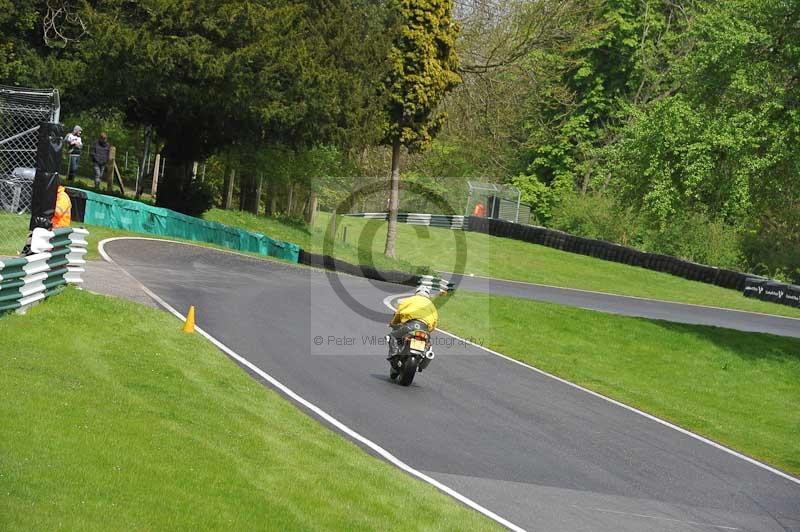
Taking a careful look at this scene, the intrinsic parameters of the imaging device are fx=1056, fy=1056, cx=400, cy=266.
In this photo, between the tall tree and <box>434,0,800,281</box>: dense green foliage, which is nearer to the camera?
<box>434,0,800,281</box>: dense green foliage

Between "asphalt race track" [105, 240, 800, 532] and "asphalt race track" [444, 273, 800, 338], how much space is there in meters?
16.9

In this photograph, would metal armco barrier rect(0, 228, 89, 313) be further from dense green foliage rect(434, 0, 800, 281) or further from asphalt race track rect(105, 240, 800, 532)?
dense green foliage rect(434, 0, 800, 281)

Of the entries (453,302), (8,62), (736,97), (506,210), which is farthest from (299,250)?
(506,210)

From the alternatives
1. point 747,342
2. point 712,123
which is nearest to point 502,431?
point 712,123

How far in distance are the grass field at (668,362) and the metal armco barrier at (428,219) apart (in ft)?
83.1

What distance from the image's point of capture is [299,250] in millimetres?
37562

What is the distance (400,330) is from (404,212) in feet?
165

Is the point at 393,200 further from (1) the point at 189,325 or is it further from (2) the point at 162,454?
(2) the point at 162,454

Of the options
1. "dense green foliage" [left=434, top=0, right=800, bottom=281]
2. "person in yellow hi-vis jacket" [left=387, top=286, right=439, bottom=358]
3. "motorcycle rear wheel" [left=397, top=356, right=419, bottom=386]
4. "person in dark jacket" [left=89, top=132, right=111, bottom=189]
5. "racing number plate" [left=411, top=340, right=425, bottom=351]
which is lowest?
"motorcycle rear wheel" [left=397, top=356, right=419, bottom=386]

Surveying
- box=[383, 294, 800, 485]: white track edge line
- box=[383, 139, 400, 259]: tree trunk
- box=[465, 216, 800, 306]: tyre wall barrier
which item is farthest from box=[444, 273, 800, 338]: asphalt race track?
box=[383, 294, 800, 485]: white track edge line

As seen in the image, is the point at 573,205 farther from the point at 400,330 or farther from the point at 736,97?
the point at 400,330

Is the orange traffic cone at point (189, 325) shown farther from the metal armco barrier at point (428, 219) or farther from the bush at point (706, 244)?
the bush at point (706, 244)

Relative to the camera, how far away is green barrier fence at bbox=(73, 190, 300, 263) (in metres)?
30.9

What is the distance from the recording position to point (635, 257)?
5412 cm
